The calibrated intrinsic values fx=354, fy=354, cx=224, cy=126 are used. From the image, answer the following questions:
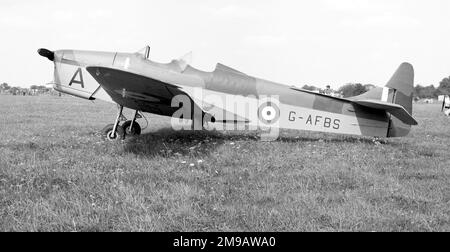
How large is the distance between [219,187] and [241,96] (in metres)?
4.07

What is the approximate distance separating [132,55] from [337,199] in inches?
229

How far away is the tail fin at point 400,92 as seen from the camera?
784 centimetres

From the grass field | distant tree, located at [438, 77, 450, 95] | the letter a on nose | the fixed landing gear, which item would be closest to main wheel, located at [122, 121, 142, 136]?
the fixed landing gear

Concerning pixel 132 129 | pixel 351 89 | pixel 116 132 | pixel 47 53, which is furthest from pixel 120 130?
pixel 351 89

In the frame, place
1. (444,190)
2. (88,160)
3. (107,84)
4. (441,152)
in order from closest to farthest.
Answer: (444,190), (88,160), (107,84), (441,152)

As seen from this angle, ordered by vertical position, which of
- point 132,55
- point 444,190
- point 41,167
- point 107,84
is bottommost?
point 41,167

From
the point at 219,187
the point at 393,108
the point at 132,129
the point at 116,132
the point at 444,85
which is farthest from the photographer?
the point at 444,85

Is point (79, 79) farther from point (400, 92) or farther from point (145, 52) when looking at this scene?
point (400, 92)

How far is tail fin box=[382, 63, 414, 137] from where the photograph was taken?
7836 millimetres

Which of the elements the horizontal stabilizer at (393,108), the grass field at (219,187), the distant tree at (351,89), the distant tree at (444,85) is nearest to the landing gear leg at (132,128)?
the grass field at (219,187)

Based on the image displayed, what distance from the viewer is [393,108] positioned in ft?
23.6
